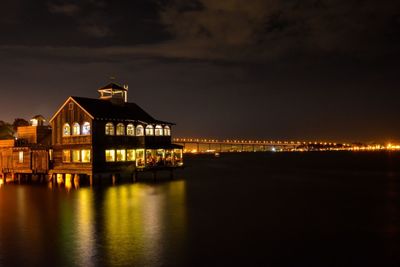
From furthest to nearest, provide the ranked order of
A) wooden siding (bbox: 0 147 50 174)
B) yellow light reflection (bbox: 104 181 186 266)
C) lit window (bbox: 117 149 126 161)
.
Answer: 1. wooden siding (bbox: 0 147 50 174)
2. lit window (bbox: 117 149 126 161)
3. yellow light reflection (bbox: 104 181 186 266)

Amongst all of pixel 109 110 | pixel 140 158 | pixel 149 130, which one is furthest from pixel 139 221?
pixel 149 130

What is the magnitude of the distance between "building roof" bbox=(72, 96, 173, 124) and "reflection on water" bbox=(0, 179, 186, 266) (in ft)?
29.4

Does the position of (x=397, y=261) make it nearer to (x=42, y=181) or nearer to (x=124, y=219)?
(x=124, y=219)

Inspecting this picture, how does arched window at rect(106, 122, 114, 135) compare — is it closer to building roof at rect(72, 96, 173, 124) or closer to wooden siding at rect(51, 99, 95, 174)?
building roof at rect(72, 96, 173, 124)

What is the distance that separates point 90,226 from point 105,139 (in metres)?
22.2

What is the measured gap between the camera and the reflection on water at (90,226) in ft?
67.4

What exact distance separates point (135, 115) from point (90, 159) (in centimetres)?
910

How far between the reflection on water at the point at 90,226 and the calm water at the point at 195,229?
5 centimetres

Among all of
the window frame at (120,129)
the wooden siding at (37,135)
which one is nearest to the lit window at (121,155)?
the window frame at (120,129)

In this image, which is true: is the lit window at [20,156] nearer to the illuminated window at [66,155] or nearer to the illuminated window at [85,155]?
the illuminated window at [66,155]

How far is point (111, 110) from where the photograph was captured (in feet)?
171

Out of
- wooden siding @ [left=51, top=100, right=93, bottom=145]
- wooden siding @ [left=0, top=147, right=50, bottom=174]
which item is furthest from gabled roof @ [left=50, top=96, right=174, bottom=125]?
wooden siding @ [left=0, top=147, right=50, bottom=174]

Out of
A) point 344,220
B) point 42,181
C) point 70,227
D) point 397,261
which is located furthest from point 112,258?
point 42,181

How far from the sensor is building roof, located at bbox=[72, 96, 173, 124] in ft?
161
